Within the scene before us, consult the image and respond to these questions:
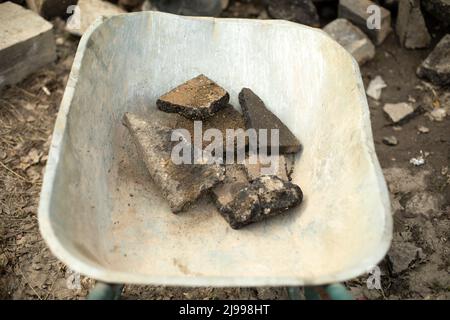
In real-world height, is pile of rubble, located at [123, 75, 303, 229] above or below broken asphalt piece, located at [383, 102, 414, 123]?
above

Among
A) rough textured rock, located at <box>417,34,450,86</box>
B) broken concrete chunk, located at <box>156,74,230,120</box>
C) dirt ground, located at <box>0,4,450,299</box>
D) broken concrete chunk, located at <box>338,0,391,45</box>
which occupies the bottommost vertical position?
dirt ground, located at <box>0,4,450,299</box>

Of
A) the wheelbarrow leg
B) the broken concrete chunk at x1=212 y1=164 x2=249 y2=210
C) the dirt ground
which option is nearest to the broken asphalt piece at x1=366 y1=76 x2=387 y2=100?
the dirt ground

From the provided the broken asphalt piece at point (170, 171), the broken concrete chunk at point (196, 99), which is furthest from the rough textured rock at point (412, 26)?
the broken asphalt piece at point (170, 171)

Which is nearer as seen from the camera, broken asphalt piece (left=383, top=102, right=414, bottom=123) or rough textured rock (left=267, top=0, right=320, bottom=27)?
broken asphalt piece (left=383, top=102, right=414, bottom=123)

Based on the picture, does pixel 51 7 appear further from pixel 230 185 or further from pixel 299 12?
pixel 230 185

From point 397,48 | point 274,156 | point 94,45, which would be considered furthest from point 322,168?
point 397,48

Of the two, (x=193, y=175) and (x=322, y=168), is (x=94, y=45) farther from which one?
(x=322, y=168)

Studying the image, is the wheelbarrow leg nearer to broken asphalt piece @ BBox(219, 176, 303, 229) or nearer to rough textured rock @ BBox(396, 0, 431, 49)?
broken asphalt piece @ BBox(219, 176, 303, 229)

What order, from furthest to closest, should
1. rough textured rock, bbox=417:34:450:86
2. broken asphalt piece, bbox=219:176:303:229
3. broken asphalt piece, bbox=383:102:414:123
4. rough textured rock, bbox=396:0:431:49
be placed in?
rough textured rock, bbox=396:0:431:49 < rough textured rock, bbox=417:34:450:86 < broken asphalt piece, bbox=383:102:414:123 < broken asphalt piece, bbox=219:176:303:229

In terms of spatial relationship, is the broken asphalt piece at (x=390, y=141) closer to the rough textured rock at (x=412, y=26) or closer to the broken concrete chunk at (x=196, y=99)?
the rough textured rock at (x=412, y=26)
